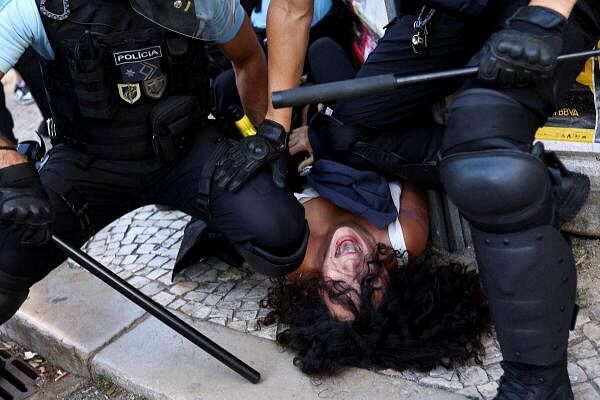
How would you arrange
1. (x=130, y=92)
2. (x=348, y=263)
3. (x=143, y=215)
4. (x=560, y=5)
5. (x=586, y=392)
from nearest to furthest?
(x=560, y=5) → (x=586, y=392) → (x=130, y=92) → (x=348, y=263) → (x=143, y=215)

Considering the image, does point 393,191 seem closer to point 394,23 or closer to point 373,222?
point 373,222

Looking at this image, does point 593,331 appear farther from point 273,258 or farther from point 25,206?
point 25,206

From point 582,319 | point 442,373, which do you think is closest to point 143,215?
point 442,373

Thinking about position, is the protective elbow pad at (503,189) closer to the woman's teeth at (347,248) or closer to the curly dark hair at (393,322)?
the curly dark hair at (393,322)

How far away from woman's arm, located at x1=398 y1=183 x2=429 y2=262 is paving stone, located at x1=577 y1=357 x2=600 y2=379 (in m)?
0.72

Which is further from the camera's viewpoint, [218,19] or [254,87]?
[254,87]

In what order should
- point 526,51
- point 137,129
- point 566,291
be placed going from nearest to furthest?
point 526,51
point 566,291
point 137,129

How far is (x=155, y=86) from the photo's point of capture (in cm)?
280

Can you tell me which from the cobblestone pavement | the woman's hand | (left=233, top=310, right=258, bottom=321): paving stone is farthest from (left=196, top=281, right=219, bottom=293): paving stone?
the woman's hand

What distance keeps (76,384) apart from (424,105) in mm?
1669

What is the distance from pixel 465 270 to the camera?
2953 millimetres

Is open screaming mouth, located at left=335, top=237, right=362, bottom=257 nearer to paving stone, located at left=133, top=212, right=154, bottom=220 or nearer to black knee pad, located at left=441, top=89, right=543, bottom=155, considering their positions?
black knee pad, located at left=441, top=89, right=543, bottom=155

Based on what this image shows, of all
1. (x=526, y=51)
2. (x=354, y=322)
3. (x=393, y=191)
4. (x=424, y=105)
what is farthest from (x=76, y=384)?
(x=526, y=51)

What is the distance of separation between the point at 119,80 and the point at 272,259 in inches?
31.1
